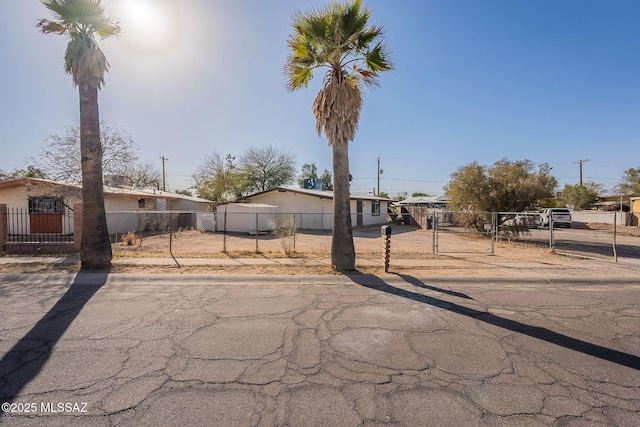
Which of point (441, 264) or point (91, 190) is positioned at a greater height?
point (91, 190)

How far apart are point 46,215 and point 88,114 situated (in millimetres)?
12919

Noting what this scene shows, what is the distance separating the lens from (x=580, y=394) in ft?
9.77

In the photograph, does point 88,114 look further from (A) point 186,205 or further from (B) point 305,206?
(A) point 186,205

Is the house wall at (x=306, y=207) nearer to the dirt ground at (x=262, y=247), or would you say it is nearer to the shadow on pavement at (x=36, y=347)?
the dirt ground at (x=262, y=247)

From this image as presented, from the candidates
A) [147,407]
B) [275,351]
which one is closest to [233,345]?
[275,351]

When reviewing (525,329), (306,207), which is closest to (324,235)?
(306,207)

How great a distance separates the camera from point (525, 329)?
4594 mm

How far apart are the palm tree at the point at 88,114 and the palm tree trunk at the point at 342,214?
22.5 feet

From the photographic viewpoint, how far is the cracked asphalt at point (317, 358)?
268 cm

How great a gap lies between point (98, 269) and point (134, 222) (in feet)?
50.0

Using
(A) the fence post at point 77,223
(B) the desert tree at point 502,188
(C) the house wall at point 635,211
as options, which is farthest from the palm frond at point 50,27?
(C) the house wall at point 635,211

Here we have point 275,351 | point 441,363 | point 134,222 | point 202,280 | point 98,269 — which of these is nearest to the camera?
point 441,363

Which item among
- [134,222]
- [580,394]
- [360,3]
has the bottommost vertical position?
[580,394]

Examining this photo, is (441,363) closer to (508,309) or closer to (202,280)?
(508,309)
